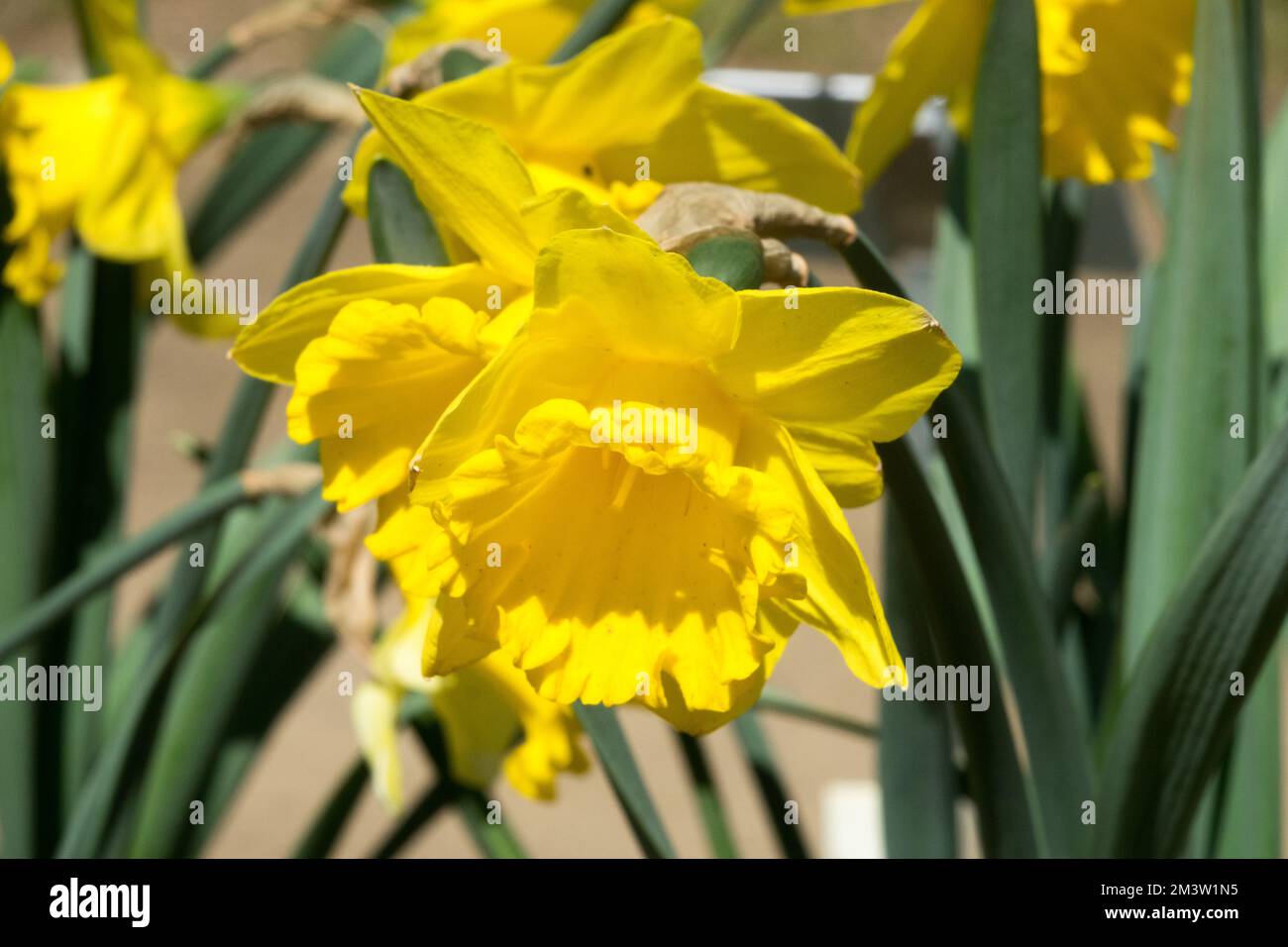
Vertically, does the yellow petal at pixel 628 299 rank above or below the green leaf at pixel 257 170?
below

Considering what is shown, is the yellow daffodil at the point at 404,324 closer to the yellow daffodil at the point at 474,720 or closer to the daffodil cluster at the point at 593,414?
the daffodil cluster at the point at 593,414

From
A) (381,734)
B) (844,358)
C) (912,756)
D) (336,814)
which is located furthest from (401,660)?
(844,358)

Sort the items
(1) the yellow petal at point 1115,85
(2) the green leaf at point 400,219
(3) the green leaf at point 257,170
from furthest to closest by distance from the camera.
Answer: (3) the green leaf at point 257,170 → (1) the yellow petal at point 1115,85 → (2) the green leaf at point 400,219

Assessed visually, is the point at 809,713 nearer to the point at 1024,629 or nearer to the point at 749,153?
the point at 1024,629

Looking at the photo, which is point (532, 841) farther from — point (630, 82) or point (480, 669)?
A: point (630, 82)

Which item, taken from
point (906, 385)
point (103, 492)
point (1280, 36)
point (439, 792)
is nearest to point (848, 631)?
point (906, 385)

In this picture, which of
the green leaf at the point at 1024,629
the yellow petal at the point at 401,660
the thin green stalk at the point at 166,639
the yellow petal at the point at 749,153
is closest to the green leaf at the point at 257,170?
the thin green stalk at the point at 166,639

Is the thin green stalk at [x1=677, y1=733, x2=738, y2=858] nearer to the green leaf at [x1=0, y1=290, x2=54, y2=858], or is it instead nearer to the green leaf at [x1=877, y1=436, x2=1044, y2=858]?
the green leaf at [x1=877, y1=436, x2=1044, y2=858]
